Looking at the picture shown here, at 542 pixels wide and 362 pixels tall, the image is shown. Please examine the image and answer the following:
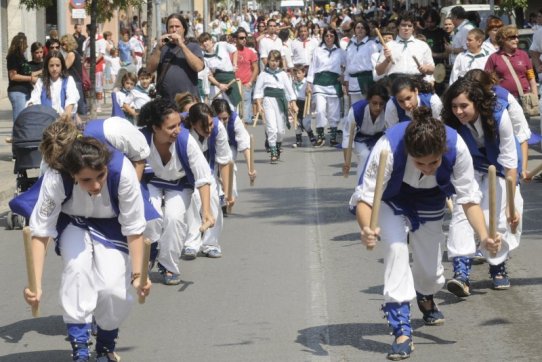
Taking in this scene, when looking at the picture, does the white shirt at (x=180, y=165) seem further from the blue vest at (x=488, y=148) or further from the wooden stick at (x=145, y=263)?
the wooden stick at (x=145, y=263)

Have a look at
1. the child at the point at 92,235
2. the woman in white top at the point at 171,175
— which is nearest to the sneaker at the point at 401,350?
the child at the point at 92,235

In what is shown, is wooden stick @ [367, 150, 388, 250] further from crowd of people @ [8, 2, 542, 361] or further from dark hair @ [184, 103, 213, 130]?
dark hair @ [184, 103, 213, 130]

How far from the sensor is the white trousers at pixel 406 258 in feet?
23.0

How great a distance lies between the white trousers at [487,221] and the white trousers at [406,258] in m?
0.97

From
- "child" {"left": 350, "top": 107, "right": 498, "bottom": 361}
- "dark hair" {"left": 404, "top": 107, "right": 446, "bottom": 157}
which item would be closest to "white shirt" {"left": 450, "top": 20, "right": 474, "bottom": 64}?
"child" {"left": 350, "top": 107, "right": 498, "bottom": 361}

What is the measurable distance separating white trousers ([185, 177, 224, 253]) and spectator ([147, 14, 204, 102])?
8.52 ft

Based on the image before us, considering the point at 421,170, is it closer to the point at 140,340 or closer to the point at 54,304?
the point at 140,340

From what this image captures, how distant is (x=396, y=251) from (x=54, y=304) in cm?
297

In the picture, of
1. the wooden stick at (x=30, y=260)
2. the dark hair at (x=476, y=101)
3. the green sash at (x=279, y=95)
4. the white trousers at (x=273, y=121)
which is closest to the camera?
the wooden stick at (x=30, y=260)

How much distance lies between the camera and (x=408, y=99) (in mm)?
9445

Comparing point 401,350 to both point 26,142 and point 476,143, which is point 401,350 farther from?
point 26,142

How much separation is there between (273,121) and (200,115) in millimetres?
8499

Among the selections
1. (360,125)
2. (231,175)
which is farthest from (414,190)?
(360,125)

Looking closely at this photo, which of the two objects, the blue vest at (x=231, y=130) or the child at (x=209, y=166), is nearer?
the child at (x=209, y=166)
